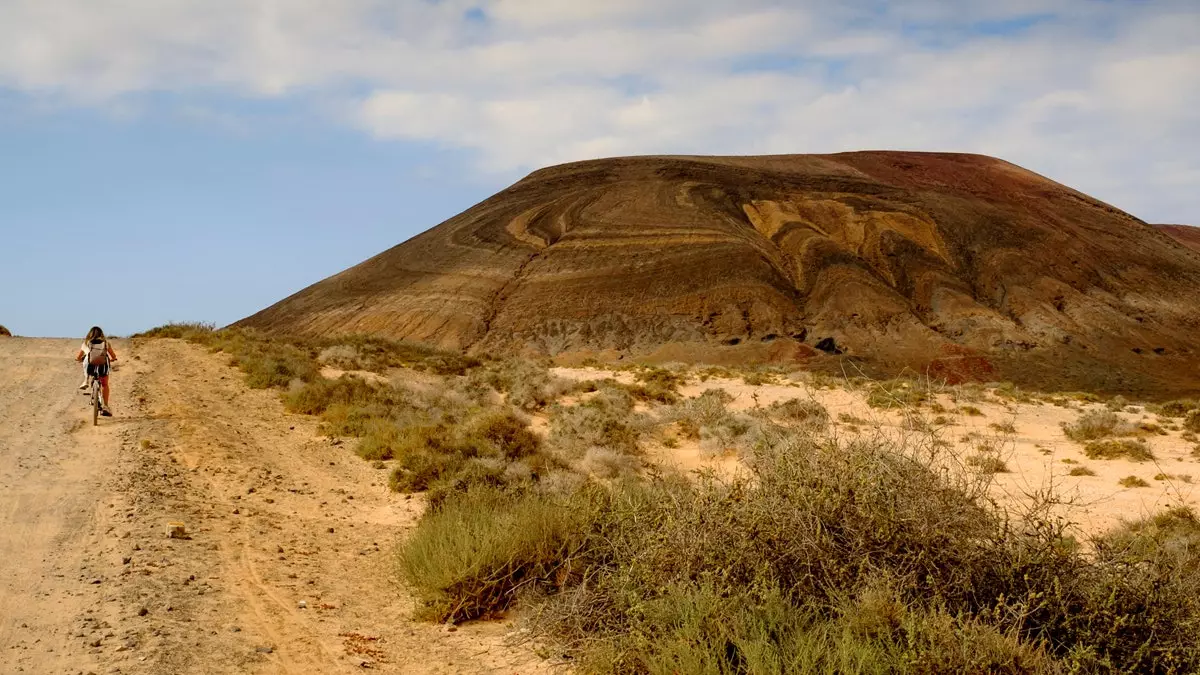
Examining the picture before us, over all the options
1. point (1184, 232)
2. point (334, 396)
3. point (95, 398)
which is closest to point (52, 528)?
point (95, 398)

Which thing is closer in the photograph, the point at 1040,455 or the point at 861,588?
the point at 861,588

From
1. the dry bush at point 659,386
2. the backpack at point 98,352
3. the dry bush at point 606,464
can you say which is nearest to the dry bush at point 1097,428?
the dry bush at point 659,386

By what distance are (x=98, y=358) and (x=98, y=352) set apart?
0.20 metres

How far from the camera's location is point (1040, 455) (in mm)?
14531

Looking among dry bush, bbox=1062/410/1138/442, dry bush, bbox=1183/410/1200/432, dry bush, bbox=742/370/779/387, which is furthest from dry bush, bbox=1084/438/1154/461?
dry bush, bbox=742/370/779/387

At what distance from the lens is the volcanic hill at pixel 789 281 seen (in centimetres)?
4484

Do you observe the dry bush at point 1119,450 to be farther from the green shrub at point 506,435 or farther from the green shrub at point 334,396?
the green shrub at point 334,396

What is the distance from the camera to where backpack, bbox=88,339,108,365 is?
12.8 metres

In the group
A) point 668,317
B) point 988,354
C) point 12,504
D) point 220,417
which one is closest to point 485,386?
point 220,417

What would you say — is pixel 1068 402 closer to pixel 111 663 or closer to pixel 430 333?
pixel 111 663

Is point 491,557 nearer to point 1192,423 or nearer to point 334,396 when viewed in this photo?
point 334,396

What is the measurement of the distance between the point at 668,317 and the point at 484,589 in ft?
138

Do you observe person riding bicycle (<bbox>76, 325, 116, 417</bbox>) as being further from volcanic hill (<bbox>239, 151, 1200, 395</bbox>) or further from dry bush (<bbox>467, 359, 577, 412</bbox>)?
volcanic hill (<bbox>239, 151, 1200, 395</bbox>)

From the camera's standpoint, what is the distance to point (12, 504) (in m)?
8.05
